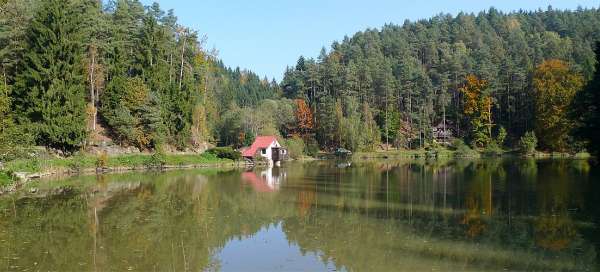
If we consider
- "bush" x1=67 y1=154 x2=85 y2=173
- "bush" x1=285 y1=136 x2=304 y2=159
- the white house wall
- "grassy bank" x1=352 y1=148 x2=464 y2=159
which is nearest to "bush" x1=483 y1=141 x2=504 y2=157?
"grassy bank" x1=352 y1=148 x2=464 y2=159

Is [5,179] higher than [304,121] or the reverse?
the reverse

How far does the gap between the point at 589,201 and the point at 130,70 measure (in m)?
53.2

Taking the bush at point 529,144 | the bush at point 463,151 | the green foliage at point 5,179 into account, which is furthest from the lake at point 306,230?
the bush at point 463,151

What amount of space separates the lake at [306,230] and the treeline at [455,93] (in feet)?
178

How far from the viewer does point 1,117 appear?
101ft

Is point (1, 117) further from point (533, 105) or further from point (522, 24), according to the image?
point (522, 24)

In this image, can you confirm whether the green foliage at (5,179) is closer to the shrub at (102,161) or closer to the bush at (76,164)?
the bush at (76,164)

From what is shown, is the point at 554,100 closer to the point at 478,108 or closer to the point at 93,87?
the point at 478,108

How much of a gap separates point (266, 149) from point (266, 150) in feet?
0.48

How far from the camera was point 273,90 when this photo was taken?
145500 millimetres

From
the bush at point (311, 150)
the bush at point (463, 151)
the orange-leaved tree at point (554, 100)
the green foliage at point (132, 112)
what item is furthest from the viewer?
the bush at point (463, 151)

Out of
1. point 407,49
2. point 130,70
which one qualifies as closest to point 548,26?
point 407,49

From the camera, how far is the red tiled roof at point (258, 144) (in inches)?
2648

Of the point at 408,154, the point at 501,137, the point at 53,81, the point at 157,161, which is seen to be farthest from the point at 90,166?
the point at 501,137
